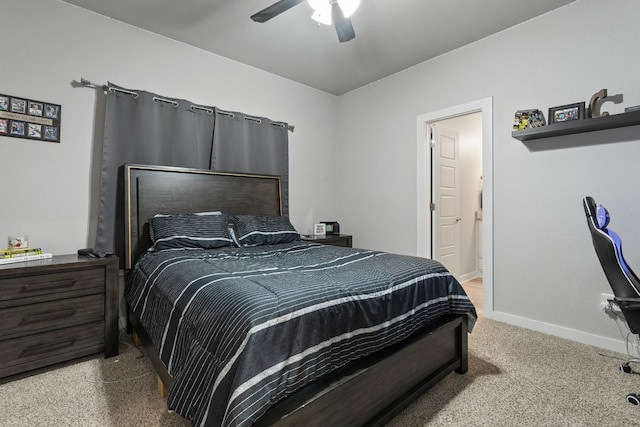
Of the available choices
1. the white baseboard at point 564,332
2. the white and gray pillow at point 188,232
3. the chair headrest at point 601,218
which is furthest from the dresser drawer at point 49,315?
the white baseboard at point 564,332

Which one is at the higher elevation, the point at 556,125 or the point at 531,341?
the point at 556,125

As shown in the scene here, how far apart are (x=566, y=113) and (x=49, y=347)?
13.7ft

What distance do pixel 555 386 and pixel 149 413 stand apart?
91.3 inches

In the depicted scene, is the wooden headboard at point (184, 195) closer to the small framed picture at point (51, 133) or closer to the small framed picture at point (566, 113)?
the small framed picture at point (51, 133)

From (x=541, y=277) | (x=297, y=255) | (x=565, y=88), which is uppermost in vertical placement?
(x=565, y=88)

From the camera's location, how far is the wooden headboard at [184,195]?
2.71 meters

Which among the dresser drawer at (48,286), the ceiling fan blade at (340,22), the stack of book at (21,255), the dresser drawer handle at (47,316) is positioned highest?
the ceiling fan blade at (340,22)

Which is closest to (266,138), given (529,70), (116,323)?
(116,323)

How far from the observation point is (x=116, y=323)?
2312 millimetres

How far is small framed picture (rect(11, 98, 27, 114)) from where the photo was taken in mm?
2361

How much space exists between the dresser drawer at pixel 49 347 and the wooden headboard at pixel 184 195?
60 cm

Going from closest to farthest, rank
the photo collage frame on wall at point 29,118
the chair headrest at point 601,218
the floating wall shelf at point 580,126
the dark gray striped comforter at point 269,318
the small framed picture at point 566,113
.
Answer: the dark gray striped comforter at point 269,318 < the chair headrest at point 601,218 < the floating wall shelf at point 580,126 < the photo collage frame on wall at point 29,118 < the small framed picture at point 566,113

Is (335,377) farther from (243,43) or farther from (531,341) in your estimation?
(243,43)

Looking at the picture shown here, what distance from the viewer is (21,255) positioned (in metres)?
2.16
